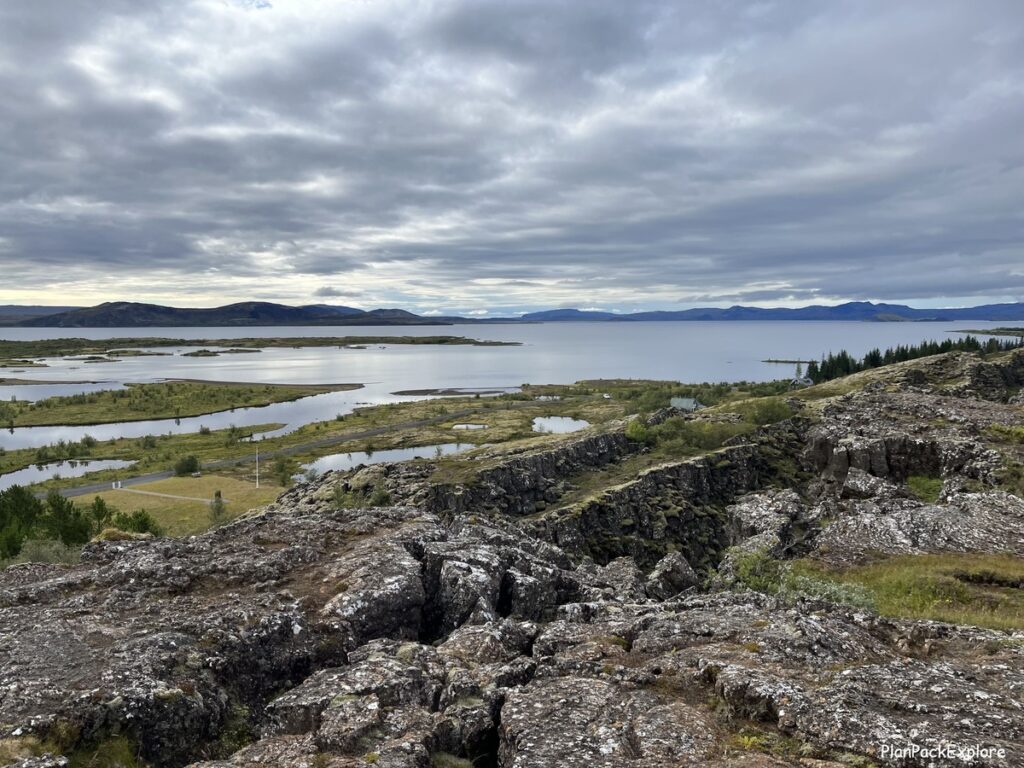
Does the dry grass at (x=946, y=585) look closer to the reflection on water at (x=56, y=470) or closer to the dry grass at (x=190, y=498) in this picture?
the dry grass at (x=190, y=498)

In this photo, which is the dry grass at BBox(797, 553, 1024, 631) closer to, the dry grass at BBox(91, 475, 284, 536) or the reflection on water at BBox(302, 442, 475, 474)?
the dry grass at BBox(91, 475, 284, 536)

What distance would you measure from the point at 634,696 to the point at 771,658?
414cm

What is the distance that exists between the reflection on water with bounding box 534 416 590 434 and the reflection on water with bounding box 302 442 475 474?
24427 millimetres

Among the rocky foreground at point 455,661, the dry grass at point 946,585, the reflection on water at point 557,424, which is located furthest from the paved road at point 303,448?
the dry grass at point 946,585

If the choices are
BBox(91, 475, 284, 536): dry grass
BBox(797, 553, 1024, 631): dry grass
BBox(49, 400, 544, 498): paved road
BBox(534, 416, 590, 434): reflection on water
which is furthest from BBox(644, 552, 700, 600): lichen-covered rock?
BBox(534, 416, 590, 434): reflection on water

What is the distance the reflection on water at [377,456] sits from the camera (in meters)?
120

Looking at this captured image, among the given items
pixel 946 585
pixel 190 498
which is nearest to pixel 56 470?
pixel 190 498

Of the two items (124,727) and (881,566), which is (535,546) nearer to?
(881,566)

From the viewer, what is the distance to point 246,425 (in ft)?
564

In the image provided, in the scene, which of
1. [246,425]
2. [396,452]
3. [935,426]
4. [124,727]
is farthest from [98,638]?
[246,425]

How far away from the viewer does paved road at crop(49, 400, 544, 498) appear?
102875 millimetres

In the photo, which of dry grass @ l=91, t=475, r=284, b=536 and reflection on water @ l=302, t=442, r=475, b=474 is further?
reflection on water @ l=302, t=442, r=475, b=474

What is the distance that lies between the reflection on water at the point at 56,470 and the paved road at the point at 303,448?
15253mm

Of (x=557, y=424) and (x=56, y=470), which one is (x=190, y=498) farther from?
(x=557, y=424)
